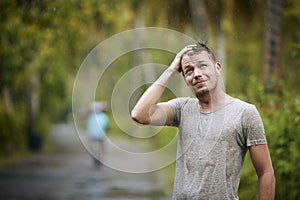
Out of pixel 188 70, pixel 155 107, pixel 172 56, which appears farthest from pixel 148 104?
pixel 172 56

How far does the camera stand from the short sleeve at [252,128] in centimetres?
426

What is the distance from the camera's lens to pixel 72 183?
17.9m

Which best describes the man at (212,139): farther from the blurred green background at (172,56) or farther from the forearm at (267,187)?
the blurred green background at (172,56)

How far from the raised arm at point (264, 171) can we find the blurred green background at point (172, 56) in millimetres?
1647

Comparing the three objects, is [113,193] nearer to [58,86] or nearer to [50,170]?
[50,170]

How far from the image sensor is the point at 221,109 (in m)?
4.37

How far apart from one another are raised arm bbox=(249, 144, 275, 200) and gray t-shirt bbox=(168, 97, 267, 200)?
0.05 m

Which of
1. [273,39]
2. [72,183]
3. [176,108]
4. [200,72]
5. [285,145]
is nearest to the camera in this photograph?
[200,72]

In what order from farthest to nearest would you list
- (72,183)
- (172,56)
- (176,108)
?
1. (72,183)
2. (172,56)
3. (176,108)

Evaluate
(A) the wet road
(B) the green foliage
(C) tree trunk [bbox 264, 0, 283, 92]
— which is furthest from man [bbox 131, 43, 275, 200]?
(C) tree trunk [bbox 264, 0, 283, 92]

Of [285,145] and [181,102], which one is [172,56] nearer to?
[285,145]

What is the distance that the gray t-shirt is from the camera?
13.8 feet

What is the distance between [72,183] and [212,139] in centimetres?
1386

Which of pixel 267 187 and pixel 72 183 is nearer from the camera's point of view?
pixel 267 187
